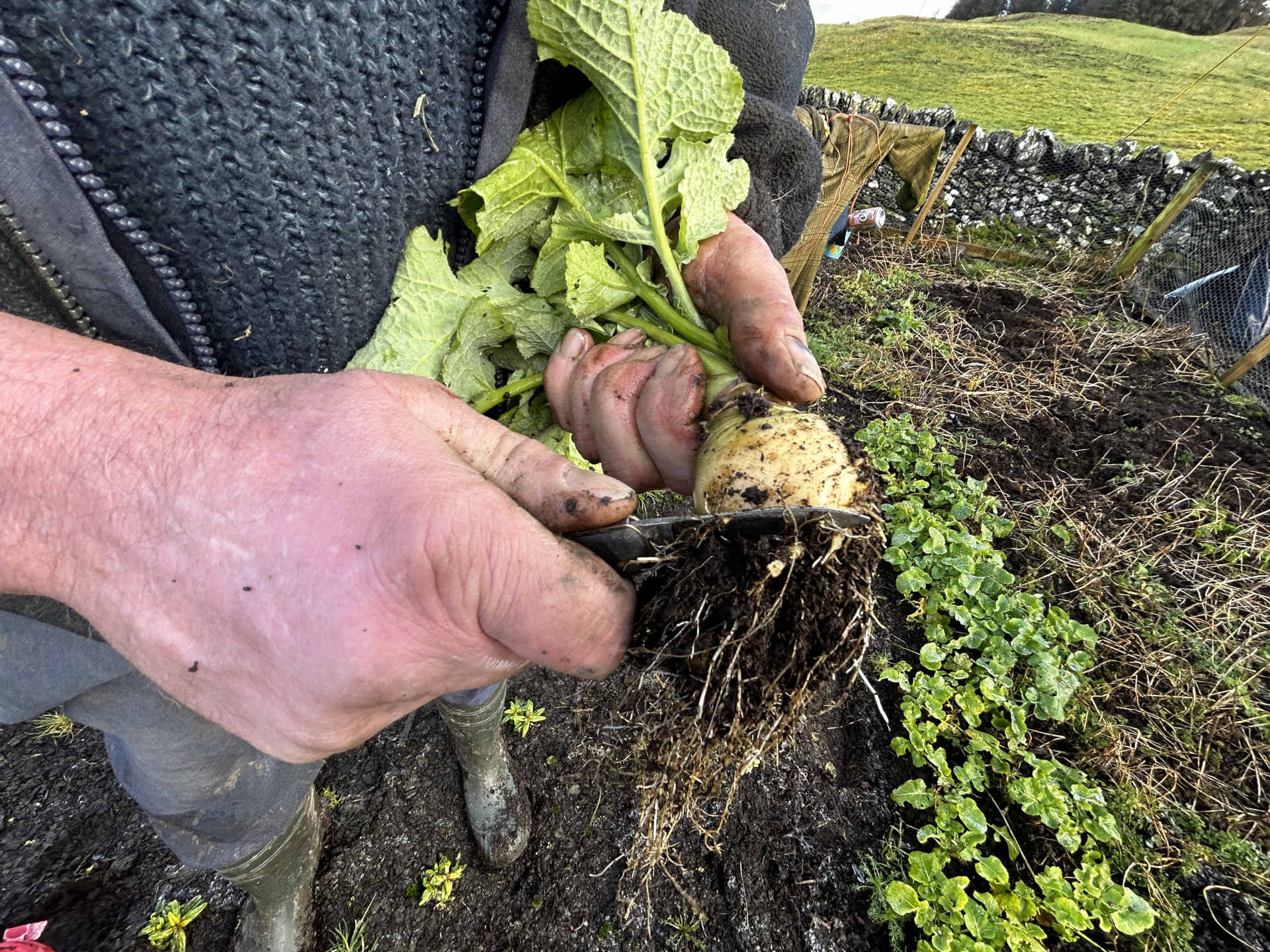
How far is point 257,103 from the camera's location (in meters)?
1.16

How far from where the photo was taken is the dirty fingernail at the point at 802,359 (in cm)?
173

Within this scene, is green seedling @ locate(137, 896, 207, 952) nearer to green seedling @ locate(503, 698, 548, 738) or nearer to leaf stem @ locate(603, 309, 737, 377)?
green seedling @ locate(503, 698, 548, 738)

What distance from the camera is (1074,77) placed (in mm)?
17531

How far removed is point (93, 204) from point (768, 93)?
226 centimetres

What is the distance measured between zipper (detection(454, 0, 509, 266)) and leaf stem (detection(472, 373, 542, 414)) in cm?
67

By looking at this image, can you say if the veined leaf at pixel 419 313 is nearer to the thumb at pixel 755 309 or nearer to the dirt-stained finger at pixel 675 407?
the dirt-stained finger at pixel 675 407

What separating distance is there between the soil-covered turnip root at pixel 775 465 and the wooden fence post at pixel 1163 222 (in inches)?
310

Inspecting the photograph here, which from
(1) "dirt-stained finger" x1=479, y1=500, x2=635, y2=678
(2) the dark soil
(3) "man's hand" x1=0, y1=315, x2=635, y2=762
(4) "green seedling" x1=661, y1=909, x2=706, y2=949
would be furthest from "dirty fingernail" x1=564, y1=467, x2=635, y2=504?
(4) "green seedling" x1=661, y1=909, x2=706, y2=949

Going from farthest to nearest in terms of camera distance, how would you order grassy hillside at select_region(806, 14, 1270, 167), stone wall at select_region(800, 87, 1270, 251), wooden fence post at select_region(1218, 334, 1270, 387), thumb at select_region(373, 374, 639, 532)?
grassy hillside at select_region(806, 14, 1270, 167), stone wall at select_region(800, 87, 1270, 251), wooden fence post at select_region(1218, 334, 1270, 387), thumb at select_region(373, 374, 639, 532)

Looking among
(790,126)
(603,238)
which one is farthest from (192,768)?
(790,126)

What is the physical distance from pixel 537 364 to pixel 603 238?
519 millimetres

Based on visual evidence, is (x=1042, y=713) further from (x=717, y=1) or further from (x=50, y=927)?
(x=50, y=927)

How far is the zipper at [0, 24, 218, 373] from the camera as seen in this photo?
3.04 feet

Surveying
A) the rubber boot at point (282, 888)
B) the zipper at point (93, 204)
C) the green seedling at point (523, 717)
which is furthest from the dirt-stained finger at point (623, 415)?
the rubber boot at point (282, 888)
